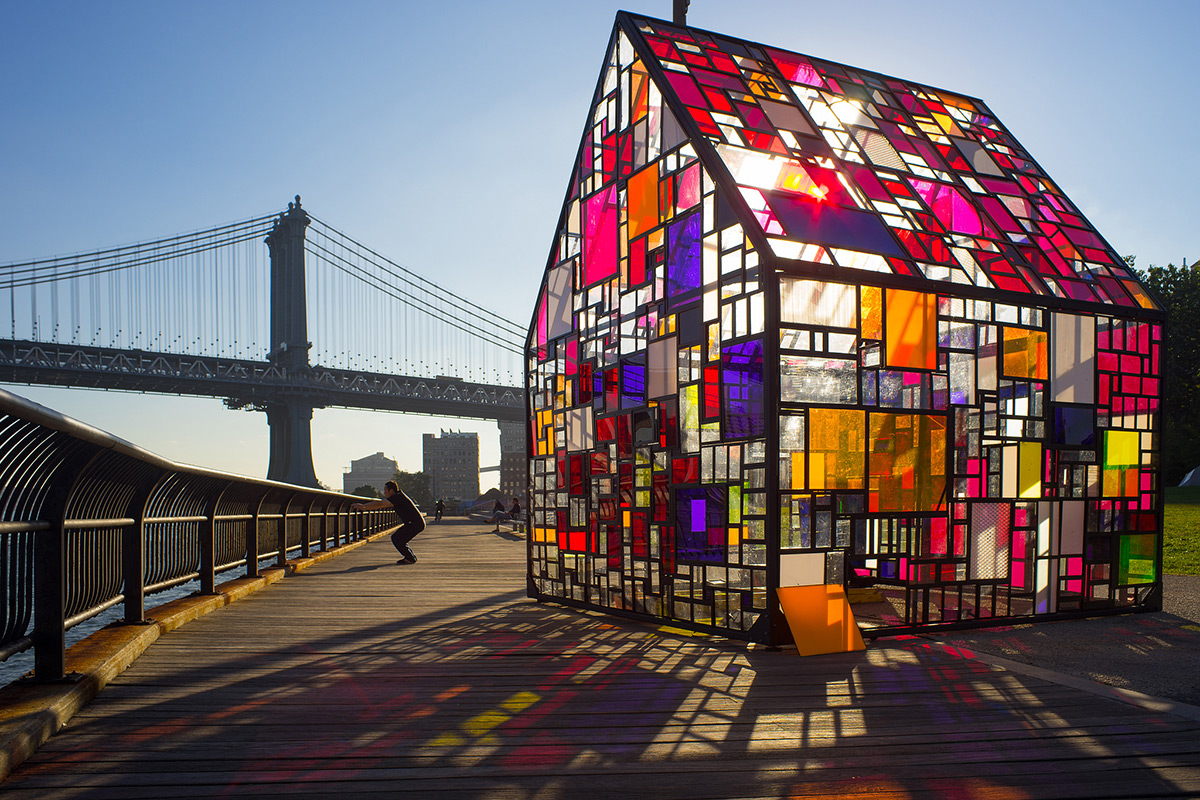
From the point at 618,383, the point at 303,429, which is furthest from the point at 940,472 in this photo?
the point at 303,429

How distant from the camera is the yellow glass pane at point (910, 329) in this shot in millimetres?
5852

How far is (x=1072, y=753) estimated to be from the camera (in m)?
3.27

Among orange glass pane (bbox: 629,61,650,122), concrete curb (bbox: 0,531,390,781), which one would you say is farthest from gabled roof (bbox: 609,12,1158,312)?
concrete curb (bbox: 0,531,390,781)

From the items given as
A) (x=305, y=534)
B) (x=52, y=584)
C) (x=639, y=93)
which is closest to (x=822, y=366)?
(x=639, y=93)

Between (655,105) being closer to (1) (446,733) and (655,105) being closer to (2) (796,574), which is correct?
(2) (796,574)

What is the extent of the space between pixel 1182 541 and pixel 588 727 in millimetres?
16049

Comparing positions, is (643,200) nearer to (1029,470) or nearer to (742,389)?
(742,389)

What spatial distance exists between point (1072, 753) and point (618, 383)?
4185 mm

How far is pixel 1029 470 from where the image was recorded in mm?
6488

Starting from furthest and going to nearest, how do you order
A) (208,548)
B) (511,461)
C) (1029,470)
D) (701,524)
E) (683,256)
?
(511,461)
(208,548)
(1029,470)
(683,256)
(701,524)

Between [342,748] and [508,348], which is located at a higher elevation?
[508,348]

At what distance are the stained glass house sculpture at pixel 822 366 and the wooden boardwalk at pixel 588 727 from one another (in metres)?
0.81

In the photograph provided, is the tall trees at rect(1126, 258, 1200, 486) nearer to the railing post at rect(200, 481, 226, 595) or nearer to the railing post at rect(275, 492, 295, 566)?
the railing post at rect(275, 492, 295, 566)

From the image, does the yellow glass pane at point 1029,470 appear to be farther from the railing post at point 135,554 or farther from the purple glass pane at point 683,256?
the railing post at point 135,554
